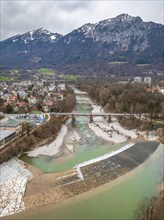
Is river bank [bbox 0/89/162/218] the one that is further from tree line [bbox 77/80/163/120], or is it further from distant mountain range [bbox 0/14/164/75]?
distant mountain range [bbox 0/14/164/75]

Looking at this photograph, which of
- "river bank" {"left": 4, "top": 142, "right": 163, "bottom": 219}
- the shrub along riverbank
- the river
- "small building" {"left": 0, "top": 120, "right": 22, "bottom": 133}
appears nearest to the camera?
"river bank" {"left": 4, "top": 142, "right": 163, "bottom": 219}

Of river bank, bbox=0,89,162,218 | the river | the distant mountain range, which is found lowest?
the river

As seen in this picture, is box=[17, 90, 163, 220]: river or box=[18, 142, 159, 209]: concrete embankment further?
box=[18, 142, 159, 209]: concrete embankment

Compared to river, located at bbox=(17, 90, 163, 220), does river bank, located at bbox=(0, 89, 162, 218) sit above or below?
above

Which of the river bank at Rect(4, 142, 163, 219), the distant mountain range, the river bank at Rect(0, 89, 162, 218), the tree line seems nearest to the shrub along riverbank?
the river bank at Rect(0, 89, 162, 218)

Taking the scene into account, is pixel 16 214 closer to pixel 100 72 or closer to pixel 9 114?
pixel 9 114

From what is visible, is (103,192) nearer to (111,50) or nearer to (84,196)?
(84,196)

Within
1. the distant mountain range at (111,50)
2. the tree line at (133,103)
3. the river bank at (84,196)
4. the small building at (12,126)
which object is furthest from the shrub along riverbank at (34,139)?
the distant mountain range at (111,50)

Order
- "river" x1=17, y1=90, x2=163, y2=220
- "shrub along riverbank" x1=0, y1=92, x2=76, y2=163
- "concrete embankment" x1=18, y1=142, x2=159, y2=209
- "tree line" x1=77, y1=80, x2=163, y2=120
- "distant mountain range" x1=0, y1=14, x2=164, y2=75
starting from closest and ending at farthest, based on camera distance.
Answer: "river" x1=17, y1=90, x2=163, y2=220
"concrete embankment" x1=18, y1=142, x2=159, y2=209
"shrub along riverbank" x1=0, y1=92, x2=76, y2=163
"tree line" x1=77, y1=80, x2=163, y2=120
"distant mountain range" x1=0, y1=14, x2=164, y2=75
